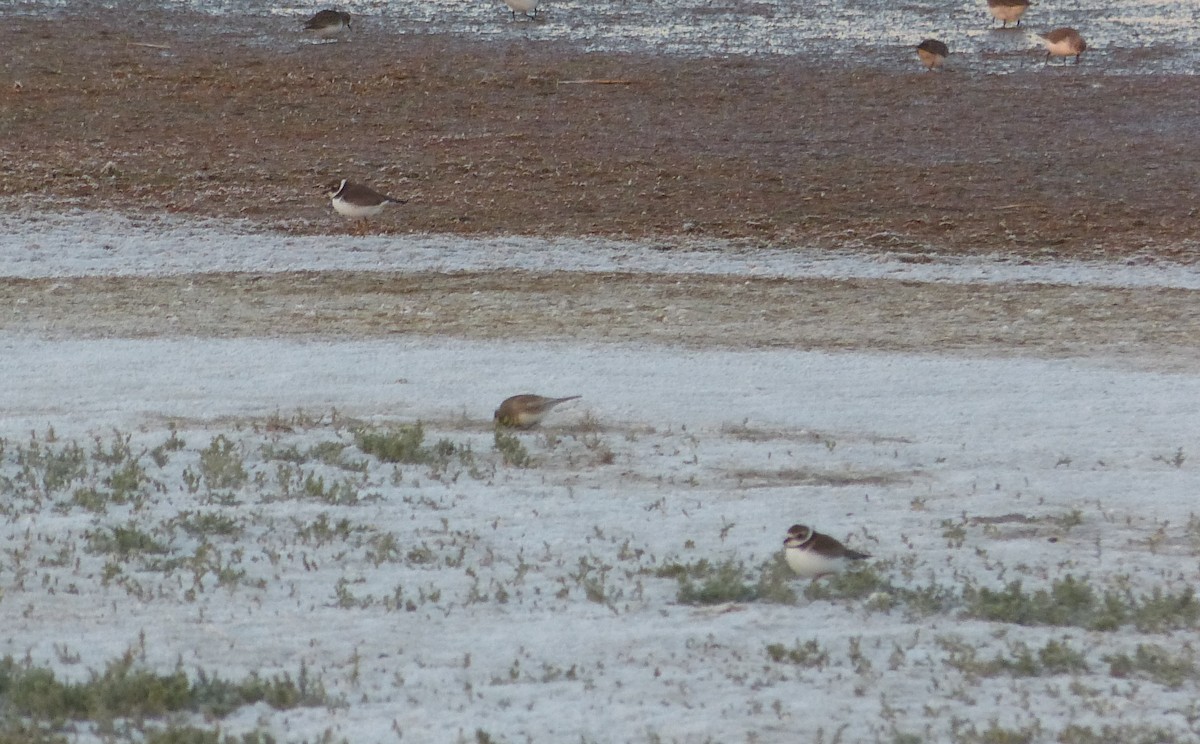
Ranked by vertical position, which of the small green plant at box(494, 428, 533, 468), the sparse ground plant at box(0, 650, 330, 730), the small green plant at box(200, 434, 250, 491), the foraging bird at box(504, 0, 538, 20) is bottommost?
the small green plant at box(494, 428, 533, 468)

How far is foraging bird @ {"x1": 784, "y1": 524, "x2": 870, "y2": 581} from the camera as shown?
6320mm

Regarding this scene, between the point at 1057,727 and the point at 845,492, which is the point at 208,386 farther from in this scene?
the point at 1057,727

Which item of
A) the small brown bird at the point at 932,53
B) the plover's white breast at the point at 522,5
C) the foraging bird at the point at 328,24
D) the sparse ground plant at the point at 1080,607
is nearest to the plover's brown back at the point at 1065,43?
the small brown bird at the point at 932,53

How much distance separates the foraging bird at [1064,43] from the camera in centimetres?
2189

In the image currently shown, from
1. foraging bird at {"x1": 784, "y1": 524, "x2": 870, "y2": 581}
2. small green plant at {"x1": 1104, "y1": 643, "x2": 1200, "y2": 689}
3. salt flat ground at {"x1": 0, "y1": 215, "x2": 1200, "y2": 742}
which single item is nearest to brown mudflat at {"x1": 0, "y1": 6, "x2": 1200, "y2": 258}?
salt flat ground at {"x1": 0, "y1": 215, "x2": 1200, "y2": 742}

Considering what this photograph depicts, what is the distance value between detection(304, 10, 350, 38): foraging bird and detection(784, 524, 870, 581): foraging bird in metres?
18.7

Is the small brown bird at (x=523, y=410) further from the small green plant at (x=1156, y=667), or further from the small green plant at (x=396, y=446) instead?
the small green plant at (x=1156, y=667)

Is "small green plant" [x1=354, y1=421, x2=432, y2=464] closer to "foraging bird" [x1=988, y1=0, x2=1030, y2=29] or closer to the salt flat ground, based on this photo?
the salt flat ground

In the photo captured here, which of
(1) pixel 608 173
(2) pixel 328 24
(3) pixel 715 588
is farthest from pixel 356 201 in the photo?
(2) pixel 328 24

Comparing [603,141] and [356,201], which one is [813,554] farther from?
[603,141]

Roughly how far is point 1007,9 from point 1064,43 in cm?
205

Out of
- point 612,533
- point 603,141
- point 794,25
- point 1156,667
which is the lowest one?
point 612,533

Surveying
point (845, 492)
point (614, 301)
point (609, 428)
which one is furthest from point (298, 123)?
point (845, 492)

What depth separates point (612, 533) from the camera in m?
7.07
